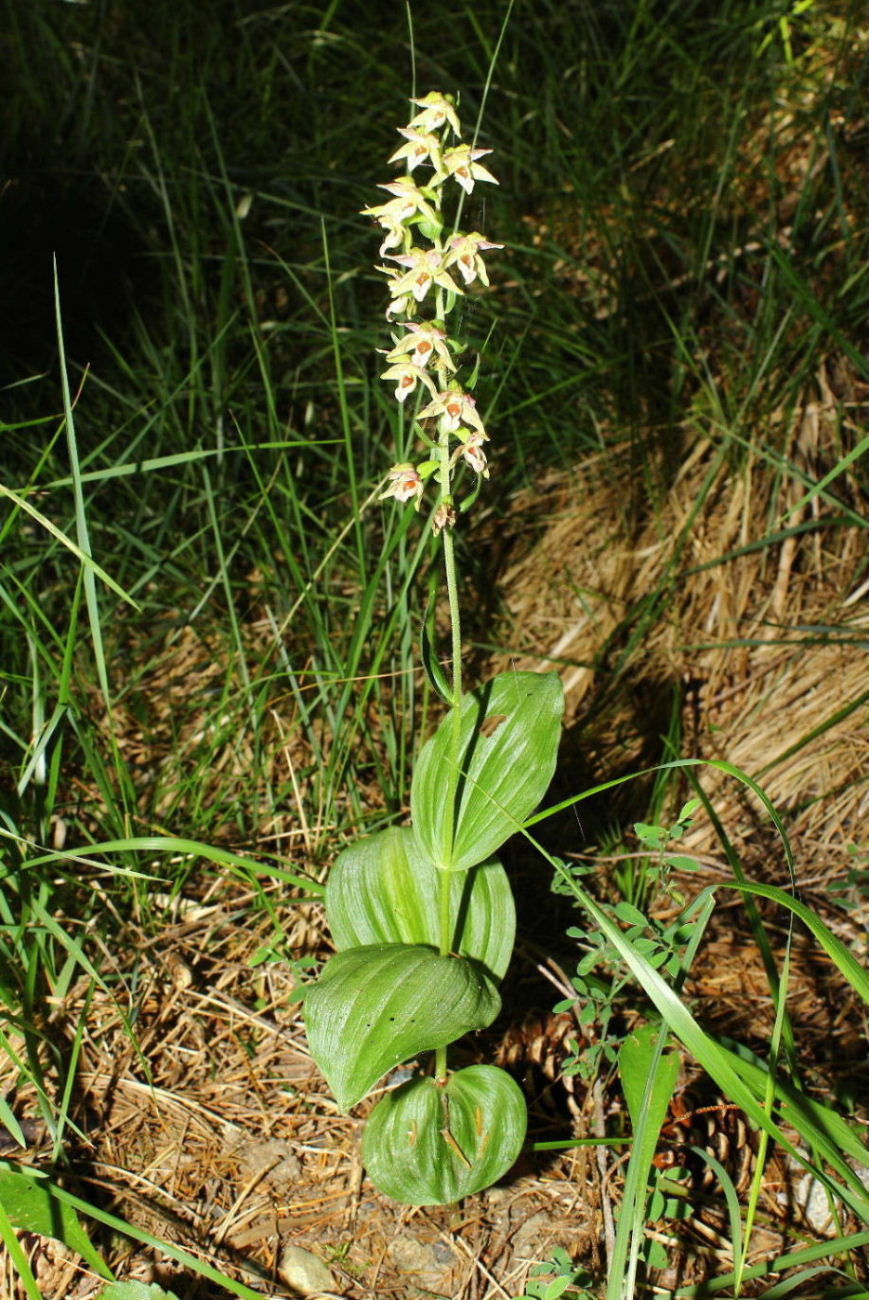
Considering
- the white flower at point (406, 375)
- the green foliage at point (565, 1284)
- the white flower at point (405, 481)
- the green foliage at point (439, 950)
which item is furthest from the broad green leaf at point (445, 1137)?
the white flower at point (406, 375)

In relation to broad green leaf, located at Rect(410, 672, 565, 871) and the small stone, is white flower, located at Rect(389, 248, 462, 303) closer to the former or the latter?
broad green leaf, located at Rect(410, 672, 565, 871)

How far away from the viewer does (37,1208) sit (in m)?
1.53

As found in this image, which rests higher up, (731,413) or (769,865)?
(731,413)

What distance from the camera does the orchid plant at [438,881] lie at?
1450 millimetres

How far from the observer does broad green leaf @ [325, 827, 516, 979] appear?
68.2 inches

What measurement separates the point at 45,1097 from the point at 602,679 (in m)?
1.48

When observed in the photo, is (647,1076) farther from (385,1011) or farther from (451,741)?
(451,741)

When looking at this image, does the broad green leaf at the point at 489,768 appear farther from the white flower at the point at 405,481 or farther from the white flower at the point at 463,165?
the white flower at the point at 463,165

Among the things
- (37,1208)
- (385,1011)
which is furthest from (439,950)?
(37,1208)

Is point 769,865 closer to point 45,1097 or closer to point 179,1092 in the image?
point 179,1092

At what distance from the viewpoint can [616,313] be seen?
2.84m

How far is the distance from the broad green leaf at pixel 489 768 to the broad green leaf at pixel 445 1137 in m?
0.36

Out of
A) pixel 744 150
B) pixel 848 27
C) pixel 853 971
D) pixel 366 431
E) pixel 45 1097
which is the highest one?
pixel 848 27

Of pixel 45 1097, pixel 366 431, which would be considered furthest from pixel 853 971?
pixel 366 431
